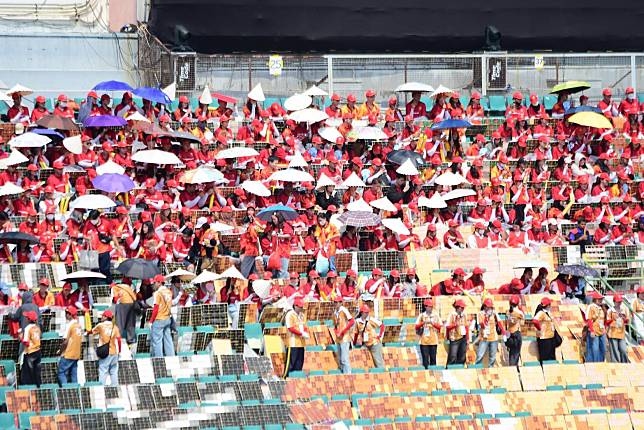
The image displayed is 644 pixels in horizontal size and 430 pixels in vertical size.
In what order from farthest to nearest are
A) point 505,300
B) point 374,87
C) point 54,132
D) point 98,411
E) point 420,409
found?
point 374,87, point 54,132, point 505,300, point 420,409, point 98,411

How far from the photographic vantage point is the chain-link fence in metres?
32.5

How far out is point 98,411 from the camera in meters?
20.8

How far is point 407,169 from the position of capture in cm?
2842

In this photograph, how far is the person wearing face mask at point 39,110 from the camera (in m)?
29.0

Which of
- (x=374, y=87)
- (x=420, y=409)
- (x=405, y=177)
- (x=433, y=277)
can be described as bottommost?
(x=420, y=409)

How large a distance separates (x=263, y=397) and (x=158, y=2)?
14.1 meters

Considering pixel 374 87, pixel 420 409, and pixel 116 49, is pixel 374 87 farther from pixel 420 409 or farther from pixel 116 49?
pixel 420 409

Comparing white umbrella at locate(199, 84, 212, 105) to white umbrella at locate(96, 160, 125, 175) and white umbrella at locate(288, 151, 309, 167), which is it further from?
white umbrella at locate(96, 160, 125, 175)

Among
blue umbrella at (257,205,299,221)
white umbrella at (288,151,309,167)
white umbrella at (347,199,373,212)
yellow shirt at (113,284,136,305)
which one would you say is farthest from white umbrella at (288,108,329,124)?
yellow shirt at (113,284,136,305)

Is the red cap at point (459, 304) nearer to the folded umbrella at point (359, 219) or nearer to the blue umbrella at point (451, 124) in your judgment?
the folded umbrella at point (359, 219)

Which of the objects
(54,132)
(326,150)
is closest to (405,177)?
(326,150)

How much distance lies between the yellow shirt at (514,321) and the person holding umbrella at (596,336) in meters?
1.12

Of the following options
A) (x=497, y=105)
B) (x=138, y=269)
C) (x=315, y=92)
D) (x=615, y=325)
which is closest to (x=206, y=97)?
(x=315, y=92)

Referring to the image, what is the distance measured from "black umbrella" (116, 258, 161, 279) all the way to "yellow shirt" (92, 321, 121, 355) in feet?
5.24
